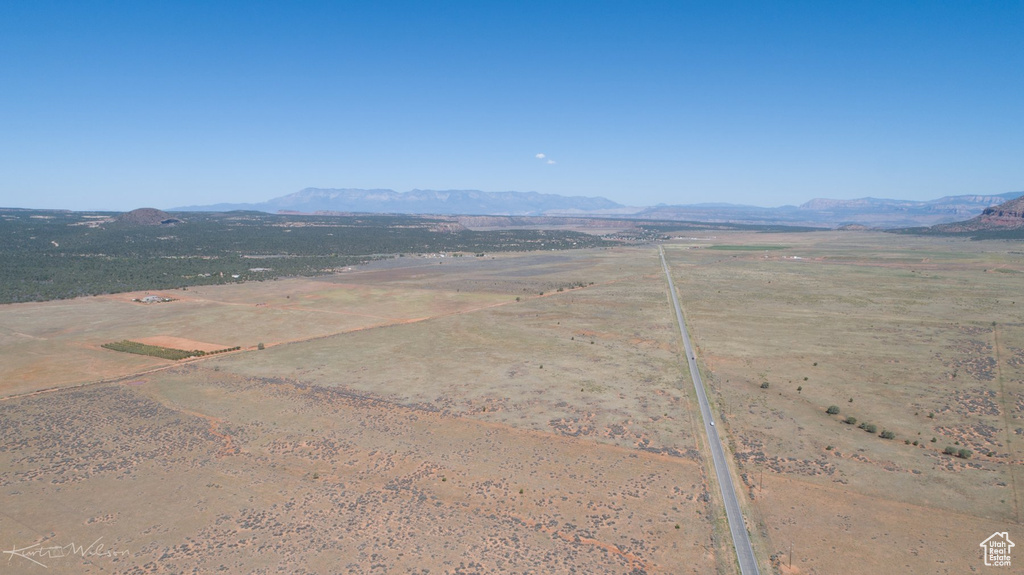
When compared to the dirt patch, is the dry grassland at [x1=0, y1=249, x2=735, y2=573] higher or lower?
lower

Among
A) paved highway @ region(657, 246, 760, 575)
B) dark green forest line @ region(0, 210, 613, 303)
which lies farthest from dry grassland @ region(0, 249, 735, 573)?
dark green forest line @ region(0, 210, 613, 303)

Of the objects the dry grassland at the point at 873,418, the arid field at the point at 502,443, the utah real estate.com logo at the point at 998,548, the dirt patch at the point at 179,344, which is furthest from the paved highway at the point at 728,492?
the dirt patch at the point at 179,344

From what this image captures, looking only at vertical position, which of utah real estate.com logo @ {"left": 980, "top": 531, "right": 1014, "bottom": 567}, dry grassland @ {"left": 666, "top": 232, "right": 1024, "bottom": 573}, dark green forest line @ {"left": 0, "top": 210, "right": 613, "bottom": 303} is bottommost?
utah real estate.com logo @ {"left": 980, "top": 531, "right": 1014, "bottom": 567}

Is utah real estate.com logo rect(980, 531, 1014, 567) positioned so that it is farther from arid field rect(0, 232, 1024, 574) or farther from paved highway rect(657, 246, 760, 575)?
paved highway rect(657, 246, 760, 575)

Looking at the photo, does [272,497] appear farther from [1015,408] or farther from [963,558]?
[1015,408]

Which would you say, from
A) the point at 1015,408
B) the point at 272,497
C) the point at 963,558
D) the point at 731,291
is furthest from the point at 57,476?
the point at 731,291

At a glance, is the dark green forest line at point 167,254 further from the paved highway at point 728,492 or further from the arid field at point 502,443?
the paved highway at point 728,492

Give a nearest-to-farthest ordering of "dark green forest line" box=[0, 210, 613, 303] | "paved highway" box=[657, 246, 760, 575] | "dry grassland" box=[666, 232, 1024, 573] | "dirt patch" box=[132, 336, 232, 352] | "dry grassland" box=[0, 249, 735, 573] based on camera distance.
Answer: "paved highway" box=[657, 246, 760, 575] < "dry grassland" box=[0, 249, 735, 573] < "dry grassland" box=[666, 232, 1024, 573] < "dirt patch" box=[132, 336, 232, 352] < "dark green forest line" box=[0, 210, 613, 303]
